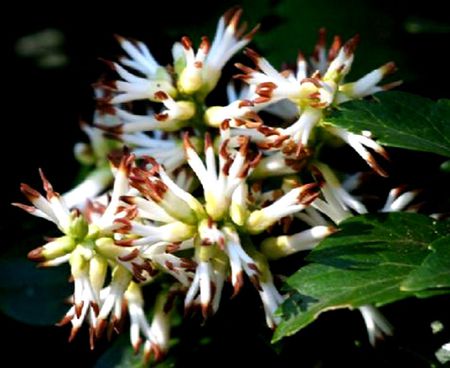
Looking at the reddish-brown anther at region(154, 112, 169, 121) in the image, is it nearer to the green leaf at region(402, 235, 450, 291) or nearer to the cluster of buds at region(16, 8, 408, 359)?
the cluster of buds at region(16, 8, 408, 359)

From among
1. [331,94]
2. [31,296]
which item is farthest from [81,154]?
[331,94]

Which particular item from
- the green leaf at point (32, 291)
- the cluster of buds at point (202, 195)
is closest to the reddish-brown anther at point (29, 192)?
the cluster of buds at point (202, 195)

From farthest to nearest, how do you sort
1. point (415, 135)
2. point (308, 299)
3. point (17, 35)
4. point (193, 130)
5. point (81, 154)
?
point (17, 35)
point (81, 154)
point (193, 130)
point (415, 135)
point (308, 299)

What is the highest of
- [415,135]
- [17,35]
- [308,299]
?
[415,135]

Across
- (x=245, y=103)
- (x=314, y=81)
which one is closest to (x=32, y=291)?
(x=245, y=103)

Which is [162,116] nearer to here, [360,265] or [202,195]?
[202,195]

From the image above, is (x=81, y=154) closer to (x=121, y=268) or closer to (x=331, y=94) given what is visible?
(x=121, y=268)
